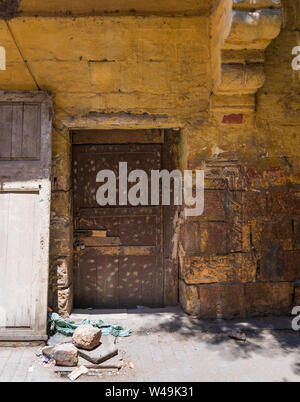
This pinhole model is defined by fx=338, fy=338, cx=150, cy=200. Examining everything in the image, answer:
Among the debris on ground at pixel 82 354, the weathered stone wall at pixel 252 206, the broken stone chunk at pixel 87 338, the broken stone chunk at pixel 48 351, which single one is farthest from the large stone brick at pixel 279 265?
the broken stone chunk at pixel 48 351

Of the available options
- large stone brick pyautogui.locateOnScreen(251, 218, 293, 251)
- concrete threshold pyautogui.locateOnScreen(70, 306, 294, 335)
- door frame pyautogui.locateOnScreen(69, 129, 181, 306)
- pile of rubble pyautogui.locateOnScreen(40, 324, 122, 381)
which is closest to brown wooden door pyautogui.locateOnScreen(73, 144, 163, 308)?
door frame pyautogui.locateOnScreen(69, 129, 181, 306)

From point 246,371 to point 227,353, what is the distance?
345mm

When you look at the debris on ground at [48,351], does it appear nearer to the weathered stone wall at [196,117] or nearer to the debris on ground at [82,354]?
the debris on ground at [82,354]

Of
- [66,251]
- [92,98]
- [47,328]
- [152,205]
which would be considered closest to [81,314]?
[47,328]

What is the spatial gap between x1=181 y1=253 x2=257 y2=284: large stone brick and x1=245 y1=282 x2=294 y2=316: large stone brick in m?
0.16

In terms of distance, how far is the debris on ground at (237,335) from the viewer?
11.7ft

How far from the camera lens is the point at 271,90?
→ 4.13 meters

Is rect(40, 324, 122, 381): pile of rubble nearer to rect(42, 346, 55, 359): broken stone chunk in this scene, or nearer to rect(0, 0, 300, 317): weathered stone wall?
rect(42, 346, 55, 359): broken stone chunk

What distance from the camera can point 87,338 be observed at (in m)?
3.22

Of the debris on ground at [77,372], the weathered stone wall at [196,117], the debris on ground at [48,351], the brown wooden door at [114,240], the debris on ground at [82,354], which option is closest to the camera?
the debris on ground at [77,372]

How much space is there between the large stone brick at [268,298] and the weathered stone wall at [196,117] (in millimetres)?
12

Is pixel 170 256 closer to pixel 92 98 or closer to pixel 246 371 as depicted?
pixel 246 371

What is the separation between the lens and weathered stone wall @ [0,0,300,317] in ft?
13.0

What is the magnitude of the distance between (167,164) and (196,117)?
0.75 m
